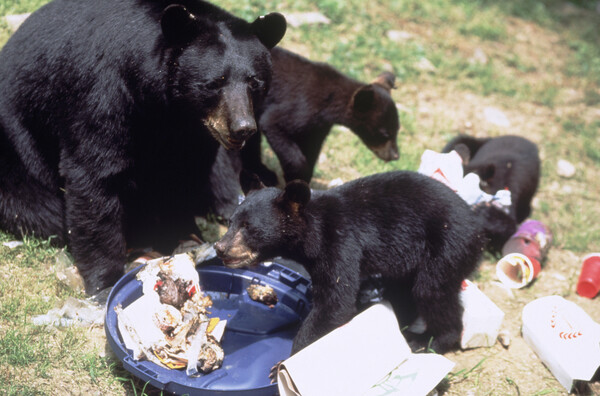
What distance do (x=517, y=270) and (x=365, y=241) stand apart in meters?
1.70

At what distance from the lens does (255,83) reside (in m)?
3.59

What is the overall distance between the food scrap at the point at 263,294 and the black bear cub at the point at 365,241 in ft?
1.34

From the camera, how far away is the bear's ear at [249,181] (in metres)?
3.80

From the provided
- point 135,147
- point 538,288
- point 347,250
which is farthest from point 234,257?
point 538,288

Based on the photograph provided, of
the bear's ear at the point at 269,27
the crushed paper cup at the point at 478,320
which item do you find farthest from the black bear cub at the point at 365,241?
the bear's ear at the point at 269,27

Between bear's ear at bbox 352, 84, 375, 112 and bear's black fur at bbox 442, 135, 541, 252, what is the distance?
0.80 meters

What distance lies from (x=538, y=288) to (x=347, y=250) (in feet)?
6.62

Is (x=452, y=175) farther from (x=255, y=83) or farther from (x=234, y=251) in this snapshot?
(x=234, y=251)

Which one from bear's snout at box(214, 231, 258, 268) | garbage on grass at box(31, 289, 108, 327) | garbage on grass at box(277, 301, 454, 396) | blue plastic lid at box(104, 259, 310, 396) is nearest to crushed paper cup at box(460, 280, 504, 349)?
garbage on grass at box(277, 301, 454, 396)

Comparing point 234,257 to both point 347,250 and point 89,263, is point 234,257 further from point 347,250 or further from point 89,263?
point 89,263

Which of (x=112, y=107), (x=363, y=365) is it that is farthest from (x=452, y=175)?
(x=112, y=107)

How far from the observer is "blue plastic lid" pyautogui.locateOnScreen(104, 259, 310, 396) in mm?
3166

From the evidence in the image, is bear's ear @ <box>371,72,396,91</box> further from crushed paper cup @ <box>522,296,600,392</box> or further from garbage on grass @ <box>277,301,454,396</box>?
garbage on grass @ <box>277,301,454,396</box>

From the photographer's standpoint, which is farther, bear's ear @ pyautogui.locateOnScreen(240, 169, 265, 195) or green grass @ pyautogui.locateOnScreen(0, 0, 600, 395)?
bear's ear @ pyautogui.locateOnScreen(240, 169, 265, 195)
